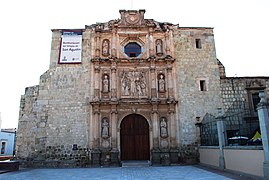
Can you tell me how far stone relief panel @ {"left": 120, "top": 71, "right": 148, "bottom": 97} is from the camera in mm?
15914

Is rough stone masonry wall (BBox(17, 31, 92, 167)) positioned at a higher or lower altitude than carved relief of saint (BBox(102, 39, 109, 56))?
lower

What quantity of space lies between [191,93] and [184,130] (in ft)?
8.61

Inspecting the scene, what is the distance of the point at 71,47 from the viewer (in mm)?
16703

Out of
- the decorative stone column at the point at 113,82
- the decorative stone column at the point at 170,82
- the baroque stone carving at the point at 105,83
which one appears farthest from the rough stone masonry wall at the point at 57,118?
the decorative stone column at the point at 170,82

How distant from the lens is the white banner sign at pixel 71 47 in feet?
54.0

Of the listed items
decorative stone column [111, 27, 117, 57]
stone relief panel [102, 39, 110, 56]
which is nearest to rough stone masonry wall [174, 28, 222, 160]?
decorative stone column [111, 27, 117, 57]

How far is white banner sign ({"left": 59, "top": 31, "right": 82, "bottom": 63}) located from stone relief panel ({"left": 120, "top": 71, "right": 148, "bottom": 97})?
139 inches

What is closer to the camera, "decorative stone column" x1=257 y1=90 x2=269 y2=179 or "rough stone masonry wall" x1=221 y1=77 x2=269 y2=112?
"decorative stone column" x1=257 y1=90 x2=269 y2=179

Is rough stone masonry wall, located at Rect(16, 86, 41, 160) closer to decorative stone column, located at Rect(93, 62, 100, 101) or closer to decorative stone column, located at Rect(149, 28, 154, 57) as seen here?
decorative stone column, located at Rect(93, 62, 100, 101)

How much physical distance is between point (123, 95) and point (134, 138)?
3.01 meters

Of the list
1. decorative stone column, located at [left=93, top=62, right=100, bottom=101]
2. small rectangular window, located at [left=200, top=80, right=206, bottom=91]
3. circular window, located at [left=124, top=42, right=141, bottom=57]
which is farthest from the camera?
circular window, located at [left=124, top=42, right=141, bottom=57]

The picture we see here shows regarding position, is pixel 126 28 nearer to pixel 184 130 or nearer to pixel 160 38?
pixel 160 38

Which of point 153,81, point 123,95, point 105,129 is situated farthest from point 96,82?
point 153,81

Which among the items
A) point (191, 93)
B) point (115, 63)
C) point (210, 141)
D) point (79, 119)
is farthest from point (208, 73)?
point (79, 119)
